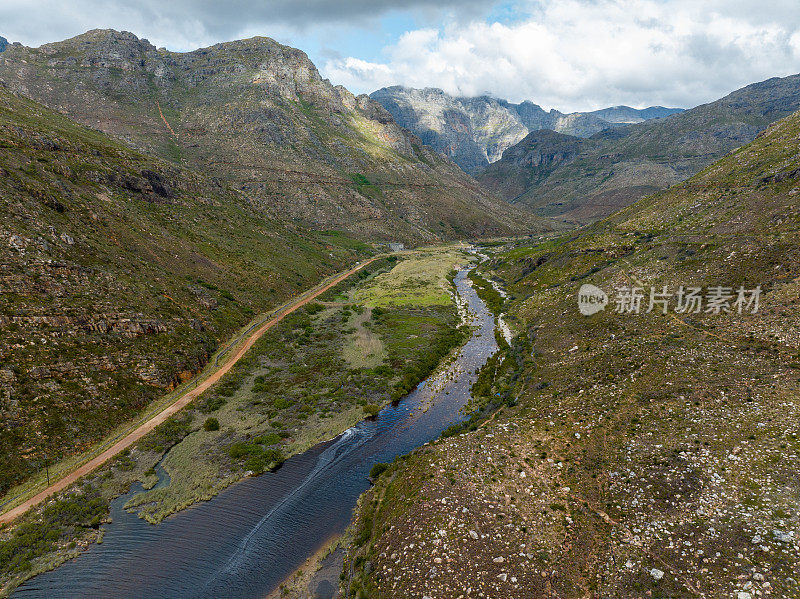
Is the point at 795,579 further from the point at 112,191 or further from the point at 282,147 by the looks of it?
the point at 282,147

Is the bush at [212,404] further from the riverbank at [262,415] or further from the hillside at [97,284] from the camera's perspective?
the hillside at [97,284]

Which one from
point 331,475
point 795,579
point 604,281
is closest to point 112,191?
point 331,475

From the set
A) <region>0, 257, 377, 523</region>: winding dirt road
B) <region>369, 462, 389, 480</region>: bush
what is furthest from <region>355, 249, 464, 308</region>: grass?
<region>369, 462, 389, 480</region>: bush

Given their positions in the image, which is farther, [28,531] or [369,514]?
[369,514]

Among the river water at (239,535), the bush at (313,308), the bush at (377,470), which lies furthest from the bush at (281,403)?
the bush at (313,308)

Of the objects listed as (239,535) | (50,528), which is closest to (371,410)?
(239,535)

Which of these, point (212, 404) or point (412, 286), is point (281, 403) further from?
point (412, 286)

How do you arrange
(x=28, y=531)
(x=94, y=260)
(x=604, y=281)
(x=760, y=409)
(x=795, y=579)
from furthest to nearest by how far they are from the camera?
(x=604, y=281), (x=94, y=260), (x=760, y=409), (x=28, y=531), (x=795, y=579)
